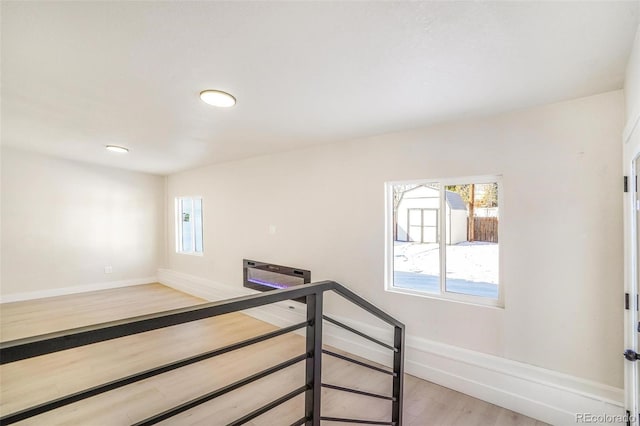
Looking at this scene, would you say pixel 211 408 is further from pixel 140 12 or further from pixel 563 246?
pixel 563 246

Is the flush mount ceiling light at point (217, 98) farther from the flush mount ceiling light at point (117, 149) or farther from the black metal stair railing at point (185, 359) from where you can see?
the flush mount ceiling light at point (117, 149)

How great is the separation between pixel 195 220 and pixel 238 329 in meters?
2.76

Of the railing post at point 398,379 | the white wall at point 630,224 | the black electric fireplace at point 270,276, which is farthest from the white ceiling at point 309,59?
the black electric fireplace at point 270,276

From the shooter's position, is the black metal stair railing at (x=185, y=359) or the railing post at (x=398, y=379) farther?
the railing post at (x=398, y=379)

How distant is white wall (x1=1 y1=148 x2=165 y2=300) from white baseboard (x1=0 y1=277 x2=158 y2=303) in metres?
0.05

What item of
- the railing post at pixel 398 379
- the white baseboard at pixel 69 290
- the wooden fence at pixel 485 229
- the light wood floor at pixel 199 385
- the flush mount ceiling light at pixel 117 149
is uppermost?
the flush mount ceiling light at pixel 117 149

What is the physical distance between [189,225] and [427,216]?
4.96 metres

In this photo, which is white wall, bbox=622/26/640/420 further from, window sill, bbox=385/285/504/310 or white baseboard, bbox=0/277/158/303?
white baseboard, bbox=0/277/158/303

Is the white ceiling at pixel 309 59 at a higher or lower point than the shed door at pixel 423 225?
higher

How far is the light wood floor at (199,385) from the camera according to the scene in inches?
87.4

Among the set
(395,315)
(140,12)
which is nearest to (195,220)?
(395,315)

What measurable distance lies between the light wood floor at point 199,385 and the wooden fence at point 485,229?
136cm

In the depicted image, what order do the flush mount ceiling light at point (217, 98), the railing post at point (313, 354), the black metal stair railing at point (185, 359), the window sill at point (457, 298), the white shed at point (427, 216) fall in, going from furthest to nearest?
the white shed at point (427, 216) → the window sill at point (457, 298) → the flush mount ceiling light at point (217, 98) → the railing post at point (313, 354) → the black metal stair railing at point (185, 359)

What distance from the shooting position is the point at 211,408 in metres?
2.32
